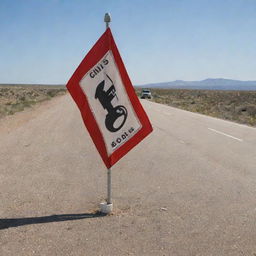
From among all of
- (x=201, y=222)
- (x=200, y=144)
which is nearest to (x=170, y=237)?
(x=201, y=222)

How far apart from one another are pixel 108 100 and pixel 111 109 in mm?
117

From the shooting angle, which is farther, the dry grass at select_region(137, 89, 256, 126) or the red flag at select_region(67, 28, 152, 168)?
the dry grass at select_region(137, 89, 256, 126)

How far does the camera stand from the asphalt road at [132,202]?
3.96 meters

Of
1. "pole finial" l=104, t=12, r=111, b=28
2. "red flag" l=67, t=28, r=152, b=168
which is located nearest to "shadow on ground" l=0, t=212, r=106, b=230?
"red flag" l=67, t=28, r=152, b=168

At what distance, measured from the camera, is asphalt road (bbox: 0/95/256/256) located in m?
3.96

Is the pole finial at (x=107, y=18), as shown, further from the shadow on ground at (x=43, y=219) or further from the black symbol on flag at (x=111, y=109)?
the shadow on ground at (x=43, y=219)

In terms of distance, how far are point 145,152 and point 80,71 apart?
16.8 ft

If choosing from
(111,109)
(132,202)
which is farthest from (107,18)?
(132,202)

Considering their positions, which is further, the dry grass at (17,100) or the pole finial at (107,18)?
the dry grass at (17,100)

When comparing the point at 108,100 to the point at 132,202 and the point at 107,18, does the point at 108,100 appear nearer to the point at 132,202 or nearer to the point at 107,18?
the point at 107,18

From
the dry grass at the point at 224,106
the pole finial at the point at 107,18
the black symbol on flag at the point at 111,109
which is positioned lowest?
the dry grass at the point at 224,106

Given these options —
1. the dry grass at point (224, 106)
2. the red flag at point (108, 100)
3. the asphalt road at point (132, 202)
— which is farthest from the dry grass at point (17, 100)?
the red flag at point (108, 100)

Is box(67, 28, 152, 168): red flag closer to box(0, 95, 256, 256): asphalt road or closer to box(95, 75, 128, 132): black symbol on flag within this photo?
box(95, 75, 128, 132): black symbol on flag

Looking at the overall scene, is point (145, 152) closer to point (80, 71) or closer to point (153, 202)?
point (153, 202)
